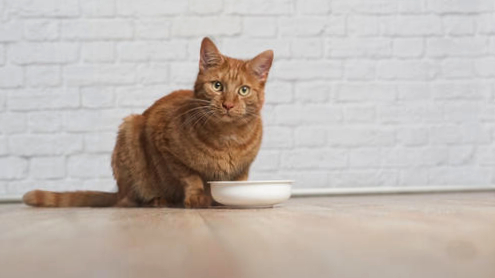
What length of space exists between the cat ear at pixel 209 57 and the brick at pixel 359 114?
972 mm

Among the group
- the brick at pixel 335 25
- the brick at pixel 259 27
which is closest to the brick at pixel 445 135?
the brick at pixel 335 25

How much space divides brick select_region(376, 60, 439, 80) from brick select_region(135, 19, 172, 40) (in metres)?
0.89

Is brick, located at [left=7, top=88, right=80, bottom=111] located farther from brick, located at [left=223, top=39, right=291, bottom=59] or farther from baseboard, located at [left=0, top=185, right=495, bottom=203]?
baseboard, located at [left=0, top=185, right=495, bottom=203]

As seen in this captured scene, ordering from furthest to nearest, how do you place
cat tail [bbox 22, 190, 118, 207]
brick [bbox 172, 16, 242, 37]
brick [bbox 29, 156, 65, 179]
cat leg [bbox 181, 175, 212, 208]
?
brick [bbox 172, 16, 242, 37] < brick [bbox 29, 156, 65, 179] < cat tail [bbox 22, 190, 118, 207] < cat leg [bbox 181, 175, 212, 208]

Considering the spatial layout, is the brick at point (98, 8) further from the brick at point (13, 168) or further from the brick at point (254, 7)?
the brick at point (13, 168)

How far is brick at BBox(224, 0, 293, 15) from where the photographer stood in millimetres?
2590

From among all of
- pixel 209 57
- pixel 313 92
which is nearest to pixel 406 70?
pixel 313 92

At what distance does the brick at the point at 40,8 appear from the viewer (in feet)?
8.29

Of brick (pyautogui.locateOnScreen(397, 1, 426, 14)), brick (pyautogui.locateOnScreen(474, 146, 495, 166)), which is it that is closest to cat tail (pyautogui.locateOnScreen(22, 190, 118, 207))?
brick (pyautogui.locateOnScreen(397, 1, 426, 14))

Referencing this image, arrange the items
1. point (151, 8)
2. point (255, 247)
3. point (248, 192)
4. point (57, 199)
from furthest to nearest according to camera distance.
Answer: point (151, 8) < point (57, 199) < point (248, 192) < point (255, 247)

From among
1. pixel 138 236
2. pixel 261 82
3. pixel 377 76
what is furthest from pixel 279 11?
pixel 138 236

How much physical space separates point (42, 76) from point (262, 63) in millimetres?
1096

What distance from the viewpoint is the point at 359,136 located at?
2.64m

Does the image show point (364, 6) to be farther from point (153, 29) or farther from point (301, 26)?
point (153, 29)
